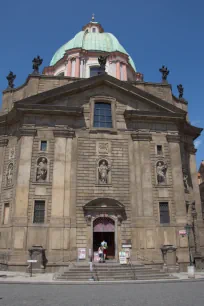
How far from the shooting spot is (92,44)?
3866 centimetres

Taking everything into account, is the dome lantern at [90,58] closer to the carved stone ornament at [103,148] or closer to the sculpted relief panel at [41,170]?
the carved stone ornament at [103,148]

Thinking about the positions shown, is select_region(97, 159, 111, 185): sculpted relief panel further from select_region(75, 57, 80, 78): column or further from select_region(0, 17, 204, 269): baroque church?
select_region(75, 57, 80, 78): column

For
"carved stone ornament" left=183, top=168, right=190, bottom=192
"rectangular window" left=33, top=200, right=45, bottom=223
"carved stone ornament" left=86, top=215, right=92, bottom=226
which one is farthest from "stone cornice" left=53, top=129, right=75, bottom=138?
"carved stone ornament" left=183, top=168, right=190, bottom=192

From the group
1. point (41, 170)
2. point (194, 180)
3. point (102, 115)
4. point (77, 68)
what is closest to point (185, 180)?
point (194, 180)

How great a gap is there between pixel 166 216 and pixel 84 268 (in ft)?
26.6

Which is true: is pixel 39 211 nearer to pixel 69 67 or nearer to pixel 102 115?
pixel 102 115

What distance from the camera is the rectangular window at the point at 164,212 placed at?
23.0 m

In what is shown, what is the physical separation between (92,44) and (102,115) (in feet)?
55.5

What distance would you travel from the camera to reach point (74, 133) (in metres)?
24.5

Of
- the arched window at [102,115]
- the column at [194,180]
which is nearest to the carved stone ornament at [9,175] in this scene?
the arched window at [102,115]

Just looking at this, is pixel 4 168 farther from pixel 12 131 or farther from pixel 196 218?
pixel 196 218

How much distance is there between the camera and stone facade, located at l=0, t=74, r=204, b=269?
21.8 m

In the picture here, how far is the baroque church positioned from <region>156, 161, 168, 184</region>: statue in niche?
0.27 ft

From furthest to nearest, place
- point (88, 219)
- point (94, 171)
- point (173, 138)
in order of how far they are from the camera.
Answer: point (173, 138) < point (94, 171) < point (88, 219)
